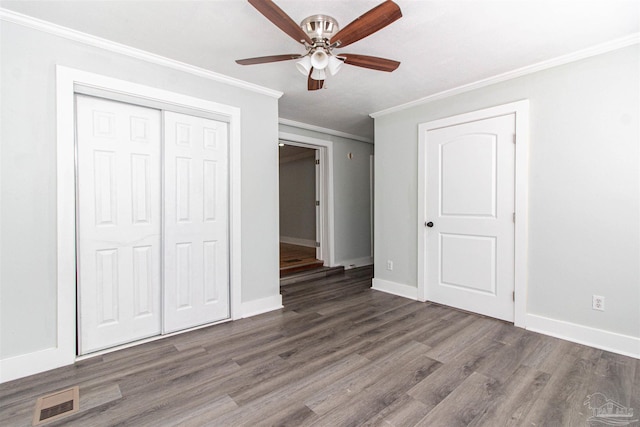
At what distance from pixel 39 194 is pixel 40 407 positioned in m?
1.36

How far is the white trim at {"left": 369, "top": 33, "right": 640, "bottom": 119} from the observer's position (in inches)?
90.9

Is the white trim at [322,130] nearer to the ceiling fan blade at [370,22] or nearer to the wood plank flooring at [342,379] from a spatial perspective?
the ceiling fan blade at [370,22]

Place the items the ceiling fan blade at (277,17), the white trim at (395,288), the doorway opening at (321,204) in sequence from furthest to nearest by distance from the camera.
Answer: the doorway opening at (321,204) → the white trim at (395,288) → the ceiling fan blade at (277,17)

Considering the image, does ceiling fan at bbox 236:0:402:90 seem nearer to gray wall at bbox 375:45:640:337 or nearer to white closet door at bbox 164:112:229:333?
white closet door at bbox 164:112:229:333

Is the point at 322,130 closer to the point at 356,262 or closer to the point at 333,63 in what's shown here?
the point at 356,262

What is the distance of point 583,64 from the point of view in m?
2.51

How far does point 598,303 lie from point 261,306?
10.0 feet

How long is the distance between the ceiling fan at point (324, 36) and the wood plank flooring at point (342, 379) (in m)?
Result: 2.13

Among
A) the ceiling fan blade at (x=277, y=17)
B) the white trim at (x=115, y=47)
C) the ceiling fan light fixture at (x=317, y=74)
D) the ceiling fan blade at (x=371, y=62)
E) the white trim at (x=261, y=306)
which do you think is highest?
the white trim at (x=115, y=47)

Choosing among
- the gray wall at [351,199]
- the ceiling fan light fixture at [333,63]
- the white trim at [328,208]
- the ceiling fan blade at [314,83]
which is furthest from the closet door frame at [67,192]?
the white trim at [328,208]

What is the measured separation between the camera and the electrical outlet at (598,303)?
244 centimetres


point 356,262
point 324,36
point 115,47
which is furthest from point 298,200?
point 324,36

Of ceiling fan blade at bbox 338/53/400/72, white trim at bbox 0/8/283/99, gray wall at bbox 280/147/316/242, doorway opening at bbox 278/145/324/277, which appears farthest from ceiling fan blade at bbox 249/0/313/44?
gray wall at bbox 280/147/316/242

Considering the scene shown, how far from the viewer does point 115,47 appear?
2.37 meters
